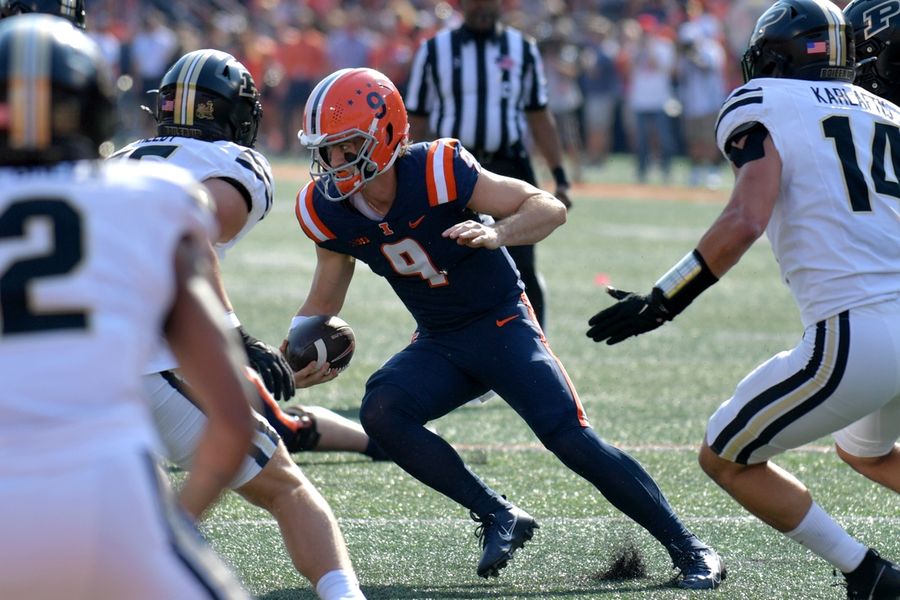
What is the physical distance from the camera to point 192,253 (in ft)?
7.06

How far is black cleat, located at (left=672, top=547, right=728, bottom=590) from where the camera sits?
3889mm

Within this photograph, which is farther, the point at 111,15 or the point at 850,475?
the point at 111,15

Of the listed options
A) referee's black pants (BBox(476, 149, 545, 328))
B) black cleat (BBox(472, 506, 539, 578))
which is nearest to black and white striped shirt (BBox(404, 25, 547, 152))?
referee's black pants (BBox(476, 149, 545, 328))

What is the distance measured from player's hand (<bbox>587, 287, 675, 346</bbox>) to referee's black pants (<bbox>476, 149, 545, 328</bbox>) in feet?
9.58

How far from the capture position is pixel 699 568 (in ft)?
12.9

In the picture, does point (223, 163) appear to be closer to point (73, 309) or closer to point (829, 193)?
point (829, 193)

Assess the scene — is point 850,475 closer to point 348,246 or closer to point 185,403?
point 348,246

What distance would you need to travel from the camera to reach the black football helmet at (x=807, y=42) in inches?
149

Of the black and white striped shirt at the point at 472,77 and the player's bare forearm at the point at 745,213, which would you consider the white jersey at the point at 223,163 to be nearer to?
the player's bare forearm at the point at 745,213

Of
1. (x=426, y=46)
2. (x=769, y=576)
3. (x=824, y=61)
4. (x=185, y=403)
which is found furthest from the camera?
(x=426, y=46)

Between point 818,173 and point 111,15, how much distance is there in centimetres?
2084

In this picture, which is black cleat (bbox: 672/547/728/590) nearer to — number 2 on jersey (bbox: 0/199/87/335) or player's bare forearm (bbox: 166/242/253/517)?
player's bare forearm (bbox: 166/242/253/517)

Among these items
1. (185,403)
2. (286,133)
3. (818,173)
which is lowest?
(286,133)

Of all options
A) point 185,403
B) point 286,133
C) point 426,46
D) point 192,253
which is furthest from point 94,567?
point 286,133
